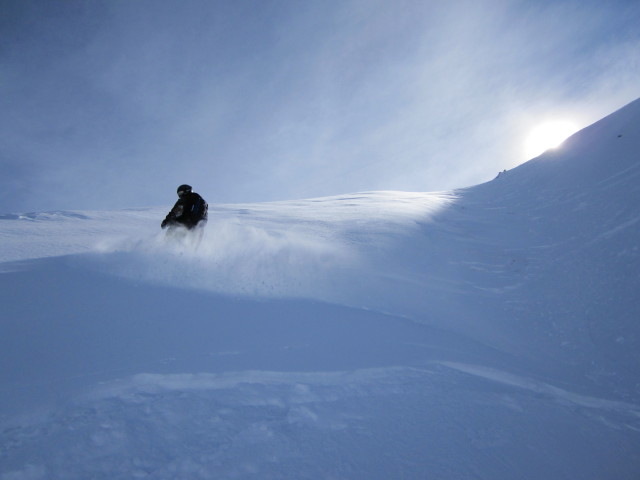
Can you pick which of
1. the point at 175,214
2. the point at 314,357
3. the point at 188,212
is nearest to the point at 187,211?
the point at 188,212

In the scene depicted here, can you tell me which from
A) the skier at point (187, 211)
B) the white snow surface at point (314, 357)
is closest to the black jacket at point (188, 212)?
the skier at point (187, 211)

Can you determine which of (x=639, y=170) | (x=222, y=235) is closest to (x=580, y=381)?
(x=222, y=235)

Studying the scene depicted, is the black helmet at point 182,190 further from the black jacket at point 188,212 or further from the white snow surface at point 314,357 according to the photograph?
the white snow surface at point 314,357

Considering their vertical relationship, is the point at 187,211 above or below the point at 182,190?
below

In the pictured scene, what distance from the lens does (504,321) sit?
522 cm

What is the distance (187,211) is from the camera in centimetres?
693

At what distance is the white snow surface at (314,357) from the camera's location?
218 centimetres

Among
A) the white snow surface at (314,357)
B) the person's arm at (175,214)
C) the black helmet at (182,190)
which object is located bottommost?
the white snow surface at (314,357)

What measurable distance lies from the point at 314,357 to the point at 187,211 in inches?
190

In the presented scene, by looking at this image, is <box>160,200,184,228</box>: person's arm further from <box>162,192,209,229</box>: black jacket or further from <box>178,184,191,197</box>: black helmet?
<box>178,184,191,197</box>: black helmet

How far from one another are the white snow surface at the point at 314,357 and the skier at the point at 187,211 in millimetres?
442

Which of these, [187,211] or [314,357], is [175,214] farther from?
[314,357]

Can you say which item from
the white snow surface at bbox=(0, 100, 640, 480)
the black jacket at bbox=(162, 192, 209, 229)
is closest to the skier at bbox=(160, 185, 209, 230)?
the black jacket at bbox=(162, 192, 209, 229)

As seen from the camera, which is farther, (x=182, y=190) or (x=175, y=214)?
(x=182, y=190)
